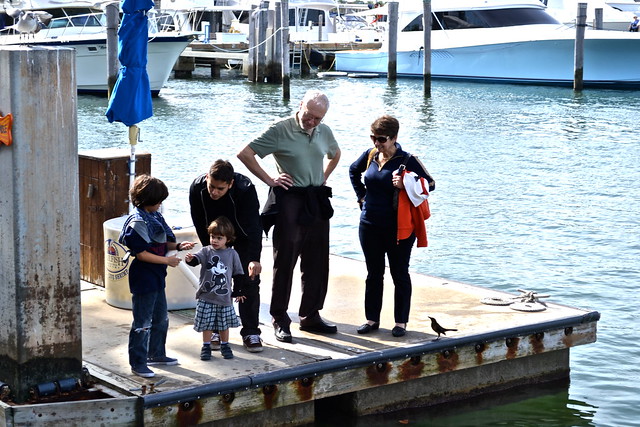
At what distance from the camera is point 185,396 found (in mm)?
6336

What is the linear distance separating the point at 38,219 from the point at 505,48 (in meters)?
33.5

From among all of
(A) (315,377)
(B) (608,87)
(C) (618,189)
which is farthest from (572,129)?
(A) (315,377)

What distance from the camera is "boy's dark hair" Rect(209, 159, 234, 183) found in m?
6.65

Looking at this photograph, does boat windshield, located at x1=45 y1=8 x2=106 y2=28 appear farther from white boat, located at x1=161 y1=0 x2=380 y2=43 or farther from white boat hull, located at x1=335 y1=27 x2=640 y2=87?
Answer: white boat hull, located at x1=335 y1=27 x2=640 y2=87

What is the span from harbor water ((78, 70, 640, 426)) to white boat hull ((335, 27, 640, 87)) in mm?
833

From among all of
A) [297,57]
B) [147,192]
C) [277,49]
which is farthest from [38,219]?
[297,57]

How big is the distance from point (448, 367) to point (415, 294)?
1235 millimetres

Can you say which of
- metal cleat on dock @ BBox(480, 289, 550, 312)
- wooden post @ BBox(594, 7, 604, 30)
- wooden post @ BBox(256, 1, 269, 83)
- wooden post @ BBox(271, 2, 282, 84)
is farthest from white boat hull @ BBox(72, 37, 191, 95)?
metal cleat on dock @ BBox(480, 289, 550, 312)

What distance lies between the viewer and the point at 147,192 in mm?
6406

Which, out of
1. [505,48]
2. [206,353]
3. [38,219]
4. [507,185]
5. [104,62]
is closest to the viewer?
[38,219]

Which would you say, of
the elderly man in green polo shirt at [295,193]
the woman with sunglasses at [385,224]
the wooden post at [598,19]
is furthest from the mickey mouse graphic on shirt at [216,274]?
the wooden post at [598,19]

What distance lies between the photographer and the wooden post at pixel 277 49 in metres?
36.2

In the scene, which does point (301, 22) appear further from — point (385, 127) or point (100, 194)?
point (385, 127)

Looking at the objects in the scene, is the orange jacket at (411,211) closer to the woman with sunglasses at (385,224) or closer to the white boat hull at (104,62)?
the woman with sunglasses at (385,224)
